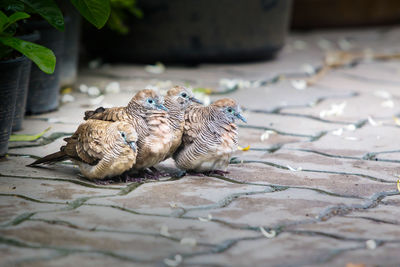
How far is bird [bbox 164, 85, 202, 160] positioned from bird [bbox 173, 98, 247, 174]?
5 cm

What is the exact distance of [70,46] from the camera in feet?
20.3

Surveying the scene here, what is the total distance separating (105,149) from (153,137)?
290 millimetres

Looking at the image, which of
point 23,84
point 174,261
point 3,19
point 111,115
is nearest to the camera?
point 174,261

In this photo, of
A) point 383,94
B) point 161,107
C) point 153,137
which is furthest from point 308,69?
point 153,137

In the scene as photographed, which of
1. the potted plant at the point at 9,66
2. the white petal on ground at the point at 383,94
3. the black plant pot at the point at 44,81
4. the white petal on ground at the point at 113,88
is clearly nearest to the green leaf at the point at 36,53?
the potted plant at the point at 9,66

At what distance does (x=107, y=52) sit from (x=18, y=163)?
12.6 feet

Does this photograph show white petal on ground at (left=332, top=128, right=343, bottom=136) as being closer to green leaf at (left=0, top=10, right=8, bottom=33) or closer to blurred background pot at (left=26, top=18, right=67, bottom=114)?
blurred background pot at (left=26, top=18, right=67, bottom=114)

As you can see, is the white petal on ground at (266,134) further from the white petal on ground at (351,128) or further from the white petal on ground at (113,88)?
the white petal on ground at (113,88)

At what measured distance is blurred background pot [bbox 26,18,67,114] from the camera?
5180 mm

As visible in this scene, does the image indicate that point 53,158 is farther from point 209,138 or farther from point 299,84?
point 299,84

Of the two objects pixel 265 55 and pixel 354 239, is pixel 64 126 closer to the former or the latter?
pixel 354 239

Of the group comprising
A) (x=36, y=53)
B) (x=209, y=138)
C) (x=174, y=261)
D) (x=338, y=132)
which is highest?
(x=36, y=53)

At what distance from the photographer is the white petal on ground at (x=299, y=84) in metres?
6.75

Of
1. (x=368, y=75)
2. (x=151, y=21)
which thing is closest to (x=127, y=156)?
(x=151, y=21)
